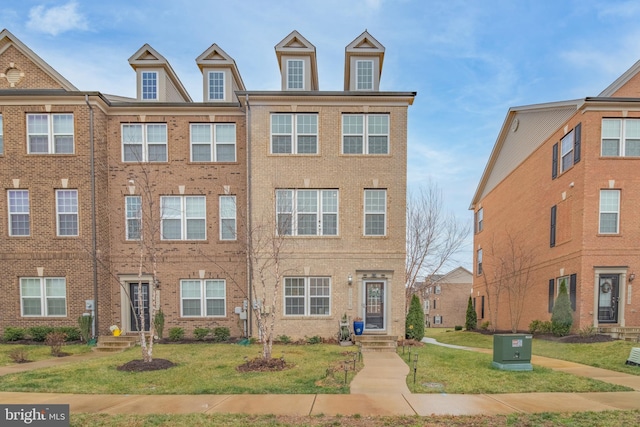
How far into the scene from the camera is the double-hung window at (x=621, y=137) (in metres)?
14.7

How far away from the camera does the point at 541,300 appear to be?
1806cm

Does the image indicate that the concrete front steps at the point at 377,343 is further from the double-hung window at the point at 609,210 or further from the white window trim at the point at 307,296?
the double-hung window at the point at 609,210

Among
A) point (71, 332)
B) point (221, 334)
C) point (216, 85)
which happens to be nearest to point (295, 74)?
point (216, 85)

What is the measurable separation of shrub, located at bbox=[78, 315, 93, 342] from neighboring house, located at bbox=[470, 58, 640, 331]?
773 inches

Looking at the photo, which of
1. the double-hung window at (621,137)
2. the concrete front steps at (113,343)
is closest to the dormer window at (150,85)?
the concrete front steps at (113,343)

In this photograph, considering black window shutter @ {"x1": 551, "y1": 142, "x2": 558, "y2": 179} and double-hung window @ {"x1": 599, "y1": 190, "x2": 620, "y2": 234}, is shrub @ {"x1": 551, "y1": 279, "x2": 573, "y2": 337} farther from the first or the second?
black window shutter @ {"x1": 551, "y1": 142, "x2": 558, "y2": 179}

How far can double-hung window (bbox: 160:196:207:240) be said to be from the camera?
48.0ft

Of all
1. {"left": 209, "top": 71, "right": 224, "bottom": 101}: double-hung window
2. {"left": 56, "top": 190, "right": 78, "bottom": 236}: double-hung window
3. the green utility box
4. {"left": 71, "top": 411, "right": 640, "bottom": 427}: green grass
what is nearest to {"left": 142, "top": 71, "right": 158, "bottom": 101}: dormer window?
{"left": 209, "top": 71, "right": 224, "bottom": 101}: double-hung window

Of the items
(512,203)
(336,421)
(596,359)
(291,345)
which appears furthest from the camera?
(512,203)

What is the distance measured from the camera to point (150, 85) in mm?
15438

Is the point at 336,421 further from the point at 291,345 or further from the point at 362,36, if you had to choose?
the point at 362,36

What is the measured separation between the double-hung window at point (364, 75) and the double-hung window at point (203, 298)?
10108 mm

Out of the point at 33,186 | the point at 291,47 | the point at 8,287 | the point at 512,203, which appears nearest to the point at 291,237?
the point at 291,47

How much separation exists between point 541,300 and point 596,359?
7.95 m
